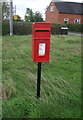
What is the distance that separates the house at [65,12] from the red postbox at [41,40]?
41.2 meters

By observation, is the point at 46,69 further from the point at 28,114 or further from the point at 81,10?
the point at 81,10

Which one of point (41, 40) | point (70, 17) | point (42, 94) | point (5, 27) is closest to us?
point (41, 40)

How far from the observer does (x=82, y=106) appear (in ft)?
11.7

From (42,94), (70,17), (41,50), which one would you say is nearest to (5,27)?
(42,94)

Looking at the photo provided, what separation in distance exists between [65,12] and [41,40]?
4225cm

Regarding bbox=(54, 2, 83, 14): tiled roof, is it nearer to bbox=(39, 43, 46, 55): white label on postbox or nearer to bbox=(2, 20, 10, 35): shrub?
bbox=(2, 20, 10, 35): shrub

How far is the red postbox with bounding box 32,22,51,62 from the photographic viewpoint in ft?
11.5

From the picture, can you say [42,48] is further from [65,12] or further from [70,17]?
[70,17]

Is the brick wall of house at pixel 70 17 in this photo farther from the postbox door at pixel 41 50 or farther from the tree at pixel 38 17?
the postbox door at pixel 41 50

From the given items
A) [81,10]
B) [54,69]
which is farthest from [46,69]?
[81,10]

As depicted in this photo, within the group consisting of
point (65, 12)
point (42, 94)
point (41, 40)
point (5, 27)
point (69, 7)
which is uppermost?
point (69, 7)

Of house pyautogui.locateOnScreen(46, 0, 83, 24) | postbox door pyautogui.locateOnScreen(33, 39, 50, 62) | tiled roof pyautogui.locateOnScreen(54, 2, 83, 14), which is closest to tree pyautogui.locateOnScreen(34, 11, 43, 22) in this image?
house pyautogui.locateOnScreen(46, 0, 83, 24)

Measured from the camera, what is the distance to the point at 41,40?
3.58 meters

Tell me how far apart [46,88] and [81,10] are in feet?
148
